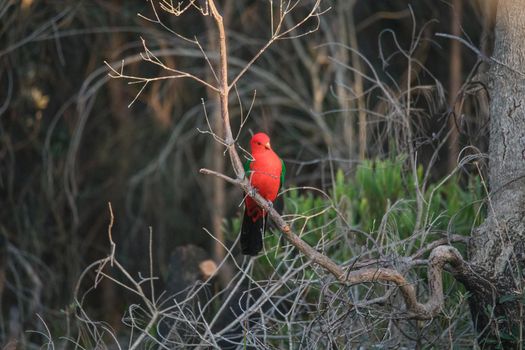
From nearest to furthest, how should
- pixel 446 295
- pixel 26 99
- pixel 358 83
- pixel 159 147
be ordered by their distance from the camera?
pixel 446 295
pixel 358 83
pixel 26 99
pixel 159 147

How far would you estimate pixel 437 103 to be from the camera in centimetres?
511

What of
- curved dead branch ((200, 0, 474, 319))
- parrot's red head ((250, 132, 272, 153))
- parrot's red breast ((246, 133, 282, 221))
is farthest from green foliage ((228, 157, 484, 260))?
curved dead branch ((200, 0, 474, 319))

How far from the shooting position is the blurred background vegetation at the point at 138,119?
741 centimetres

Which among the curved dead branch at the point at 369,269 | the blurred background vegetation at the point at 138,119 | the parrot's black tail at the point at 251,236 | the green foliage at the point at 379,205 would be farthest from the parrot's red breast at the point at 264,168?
the blurred background vegetation at the point at 138,119

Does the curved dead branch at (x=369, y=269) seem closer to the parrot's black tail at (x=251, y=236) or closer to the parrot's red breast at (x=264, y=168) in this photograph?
the parrot's red breast at (x=264, y=168)

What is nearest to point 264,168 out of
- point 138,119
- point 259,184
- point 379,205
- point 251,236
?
point 259,184

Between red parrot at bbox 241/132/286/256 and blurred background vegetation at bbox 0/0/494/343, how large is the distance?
2196mm

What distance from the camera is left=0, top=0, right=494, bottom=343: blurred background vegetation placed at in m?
7.41

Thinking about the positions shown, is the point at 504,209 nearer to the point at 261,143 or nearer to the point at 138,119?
the point at 261,143

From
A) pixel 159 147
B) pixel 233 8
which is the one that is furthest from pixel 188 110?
pixel 233 8

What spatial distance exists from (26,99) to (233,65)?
6.96 ft

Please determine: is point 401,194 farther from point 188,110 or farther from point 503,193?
point 188,110

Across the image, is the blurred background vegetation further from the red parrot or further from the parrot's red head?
the parrot's red head

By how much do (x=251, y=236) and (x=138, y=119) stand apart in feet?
14.5
